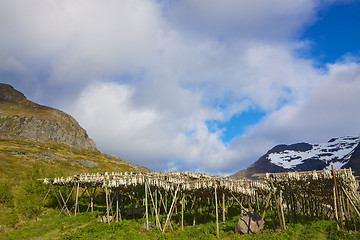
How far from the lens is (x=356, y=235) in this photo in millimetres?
12844

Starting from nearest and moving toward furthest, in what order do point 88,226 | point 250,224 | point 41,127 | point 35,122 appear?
point 250,224 < point 88,226 < point 41,127 < point 35,122

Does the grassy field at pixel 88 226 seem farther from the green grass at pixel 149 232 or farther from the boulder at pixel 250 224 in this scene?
the boulder at pixel 250 224

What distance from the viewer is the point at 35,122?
5241 inches

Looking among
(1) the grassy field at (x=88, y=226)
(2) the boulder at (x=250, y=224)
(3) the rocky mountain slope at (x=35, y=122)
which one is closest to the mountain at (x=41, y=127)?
(3) the rocky mountain slope at (x=35, y=122)

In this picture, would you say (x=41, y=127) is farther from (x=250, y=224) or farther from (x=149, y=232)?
(x=250, y=224)

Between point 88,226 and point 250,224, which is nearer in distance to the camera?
point 250,224

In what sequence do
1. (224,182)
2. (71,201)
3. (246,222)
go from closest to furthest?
(246,222) → (224,182) → (71,201)

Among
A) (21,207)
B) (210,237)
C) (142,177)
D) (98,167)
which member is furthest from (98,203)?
(98,167)

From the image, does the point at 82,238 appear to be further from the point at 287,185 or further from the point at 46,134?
the point at 46,134

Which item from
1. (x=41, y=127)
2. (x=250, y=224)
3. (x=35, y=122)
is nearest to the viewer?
(x=250, y=224)

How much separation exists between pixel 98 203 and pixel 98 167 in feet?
127

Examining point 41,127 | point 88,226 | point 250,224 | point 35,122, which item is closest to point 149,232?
point 88,226

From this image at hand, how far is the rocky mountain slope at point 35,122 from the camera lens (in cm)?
12512

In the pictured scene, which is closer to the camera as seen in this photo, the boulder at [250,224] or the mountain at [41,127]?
the boulder at [250,224]
